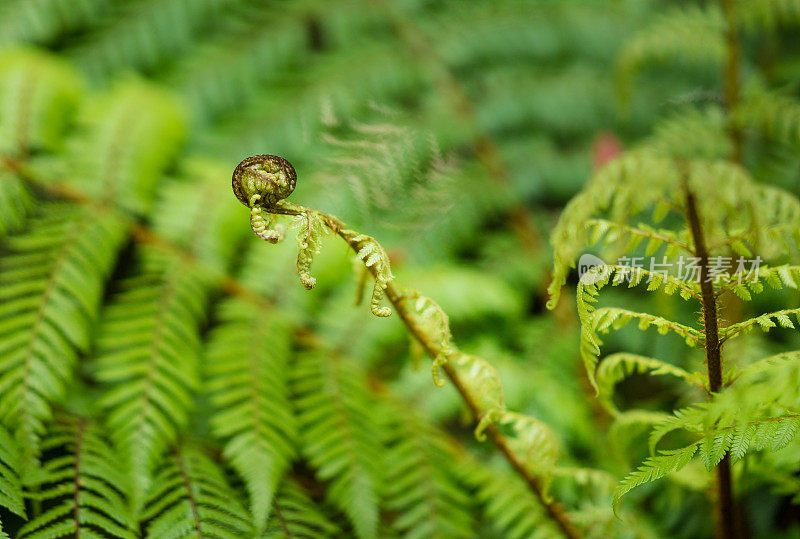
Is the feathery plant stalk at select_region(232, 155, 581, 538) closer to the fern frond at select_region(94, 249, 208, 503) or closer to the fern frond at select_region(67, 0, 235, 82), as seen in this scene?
the fern frond at select_region(94, 249, 208, 503)

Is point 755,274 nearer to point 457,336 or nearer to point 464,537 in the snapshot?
point 464,537

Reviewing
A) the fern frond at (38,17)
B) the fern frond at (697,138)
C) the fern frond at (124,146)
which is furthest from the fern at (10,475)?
the fern frond at (697,138)

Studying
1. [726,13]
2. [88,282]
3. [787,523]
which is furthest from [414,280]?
[726,13]

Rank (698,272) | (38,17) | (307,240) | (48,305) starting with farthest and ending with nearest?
(38,17) < (48,305) < (698,272) < (307,240)

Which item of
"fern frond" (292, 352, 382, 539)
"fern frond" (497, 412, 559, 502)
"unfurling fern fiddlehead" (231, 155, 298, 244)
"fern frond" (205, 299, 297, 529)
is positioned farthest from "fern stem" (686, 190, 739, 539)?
"fern frond" (205, 299, 297, 529)

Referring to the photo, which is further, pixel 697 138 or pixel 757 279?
pixel 697 138

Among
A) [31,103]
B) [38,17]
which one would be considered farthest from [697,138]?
[38,17]

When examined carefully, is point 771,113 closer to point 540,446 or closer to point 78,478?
point 540,446
